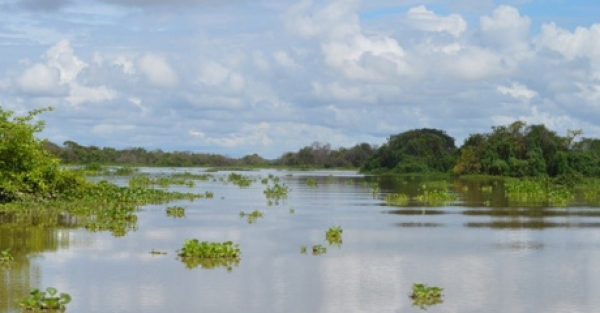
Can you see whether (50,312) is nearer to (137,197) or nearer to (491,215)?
(491,215)

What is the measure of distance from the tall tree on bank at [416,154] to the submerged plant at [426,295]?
72.2m

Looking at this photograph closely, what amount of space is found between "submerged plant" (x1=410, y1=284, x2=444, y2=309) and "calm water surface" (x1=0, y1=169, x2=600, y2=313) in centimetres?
18

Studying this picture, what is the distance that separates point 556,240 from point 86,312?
12.8 m

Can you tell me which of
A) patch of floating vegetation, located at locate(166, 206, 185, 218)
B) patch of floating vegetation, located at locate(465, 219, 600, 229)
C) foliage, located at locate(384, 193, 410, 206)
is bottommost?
patch of floating vegetation, located at locate(465, 219, 600, 229)

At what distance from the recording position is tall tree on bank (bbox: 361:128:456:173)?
86.5m

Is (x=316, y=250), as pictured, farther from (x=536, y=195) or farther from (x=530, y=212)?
(x=536, y=195)

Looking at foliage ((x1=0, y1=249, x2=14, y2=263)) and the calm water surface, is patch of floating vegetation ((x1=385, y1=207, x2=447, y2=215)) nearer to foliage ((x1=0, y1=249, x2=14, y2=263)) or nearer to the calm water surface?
the calm water surface

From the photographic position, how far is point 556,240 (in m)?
21.2

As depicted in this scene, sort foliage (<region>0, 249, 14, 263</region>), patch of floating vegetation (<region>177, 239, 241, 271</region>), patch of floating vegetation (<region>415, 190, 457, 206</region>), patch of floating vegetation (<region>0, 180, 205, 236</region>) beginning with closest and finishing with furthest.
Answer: foliage (<region>0, 249, 14, 263</region>), patch of floating vegetation (<region>177, 239, 241, 271</region>), patch of floating vegetation (<region>0, 180, 205, 236</region>), patch of floating vegetation (<region>415, 190, 457, 206</region>)

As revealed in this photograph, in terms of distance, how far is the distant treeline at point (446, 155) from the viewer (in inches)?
2589

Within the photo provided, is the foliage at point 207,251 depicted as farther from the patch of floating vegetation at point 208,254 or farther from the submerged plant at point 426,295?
the submerged plant at point 426,295

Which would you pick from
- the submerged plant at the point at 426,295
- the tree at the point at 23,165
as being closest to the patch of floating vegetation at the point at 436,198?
the tree at the point at 23,165

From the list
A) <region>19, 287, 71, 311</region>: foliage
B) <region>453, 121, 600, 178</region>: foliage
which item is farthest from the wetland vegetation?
<region>453, 121, 600, 178</region>: foliage

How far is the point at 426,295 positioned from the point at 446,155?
254 feet
